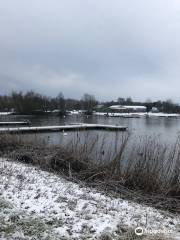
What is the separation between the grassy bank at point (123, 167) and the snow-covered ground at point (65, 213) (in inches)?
33.9

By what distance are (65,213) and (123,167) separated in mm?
3875

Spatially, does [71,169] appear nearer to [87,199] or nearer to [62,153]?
[62,153]

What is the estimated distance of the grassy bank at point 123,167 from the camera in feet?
22.6

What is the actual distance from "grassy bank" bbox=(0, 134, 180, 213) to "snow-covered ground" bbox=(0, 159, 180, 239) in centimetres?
86

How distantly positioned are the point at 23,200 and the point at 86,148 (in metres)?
4.40

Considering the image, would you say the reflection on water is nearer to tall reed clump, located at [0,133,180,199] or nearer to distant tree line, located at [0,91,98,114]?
tall reed clump, located at [0,133,180,199]

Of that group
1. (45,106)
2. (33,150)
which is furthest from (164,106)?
(33,150)

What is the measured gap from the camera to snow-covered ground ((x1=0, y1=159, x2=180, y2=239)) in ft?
13.2

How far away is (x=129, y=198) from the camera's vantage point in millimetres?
6422

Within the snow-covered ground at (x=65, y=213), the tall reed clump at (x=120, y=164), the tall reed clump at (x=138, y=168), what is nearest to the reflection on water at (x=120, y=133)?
the tall reed clump at (x=120, y=164)
